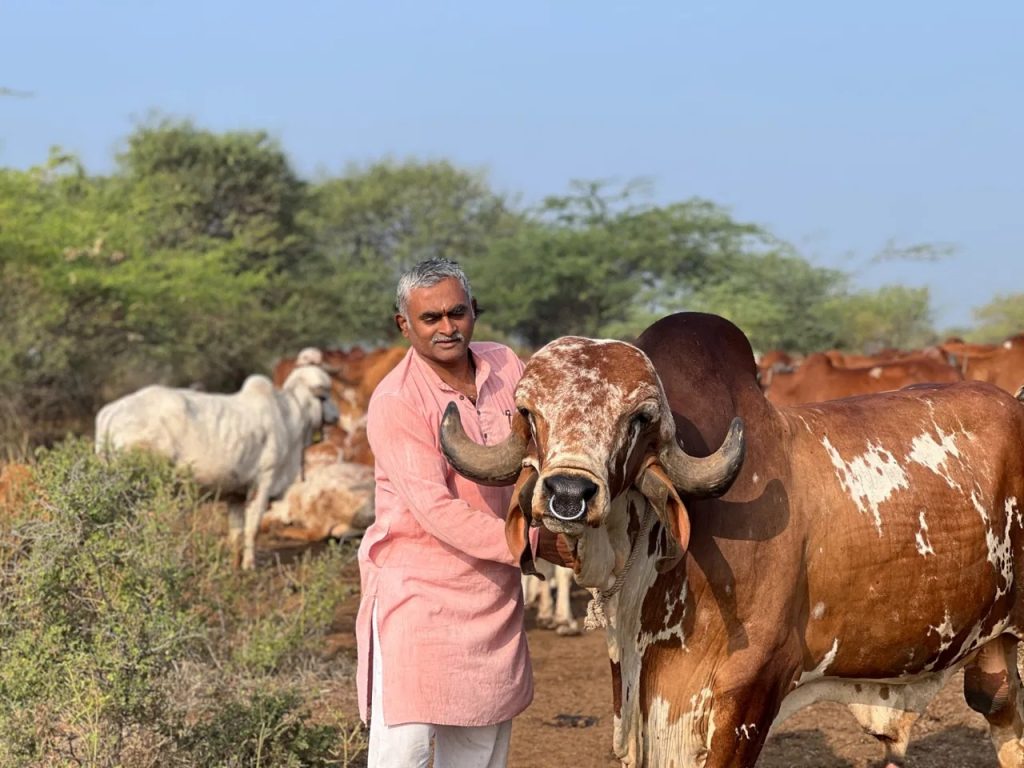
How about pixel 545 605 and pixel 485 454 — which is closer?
pixel 485 454

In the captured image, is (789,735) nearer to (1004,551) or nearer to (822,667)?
(1004,551)

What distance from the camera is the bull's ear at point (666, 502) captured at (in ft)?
10.7

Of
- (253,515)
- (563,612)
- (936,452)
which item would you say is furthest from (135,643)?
(253,515)

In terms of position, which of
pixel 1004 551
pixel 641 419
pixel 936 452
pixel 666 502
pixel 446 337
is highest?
pixel 446 337

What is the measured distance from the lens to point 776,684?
3738 mm

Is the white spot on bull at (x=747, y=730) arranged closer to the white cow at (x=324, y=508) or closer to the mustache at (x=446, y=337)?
the mustache at (x=446, y=337)

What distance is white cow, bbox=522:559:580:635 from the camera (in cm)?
912

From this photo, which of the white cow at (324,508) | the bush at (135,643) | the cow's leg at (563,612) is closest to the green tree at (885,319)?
the white cow at (324,508)

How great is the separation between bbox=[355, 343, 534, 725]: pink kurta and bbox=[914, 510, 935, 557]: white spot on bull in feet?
4.43

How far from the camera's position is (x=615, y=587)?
3.54 m

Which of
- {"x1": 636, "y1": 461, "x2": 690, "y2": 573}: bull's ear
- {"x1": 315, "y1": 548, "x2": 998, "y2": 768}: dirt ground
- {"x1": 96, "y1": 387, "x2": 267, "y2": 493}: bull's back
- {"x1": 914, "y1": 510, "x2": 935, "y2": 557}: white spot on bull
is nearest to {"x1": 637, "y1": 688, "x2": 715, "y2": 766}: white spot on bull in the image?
{"x1": 636, "y1": 461, "x2": 690, "y2": 573}: bull's ear

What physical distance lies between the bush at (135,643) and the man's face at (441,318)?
63.2 inches

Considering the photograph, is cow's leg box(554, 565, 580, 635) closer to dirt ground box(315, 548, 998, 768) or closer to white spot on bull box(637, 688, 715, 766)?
dirt ground box(315, 548, 998, 768)

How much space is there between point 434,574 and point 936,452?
185 cm
